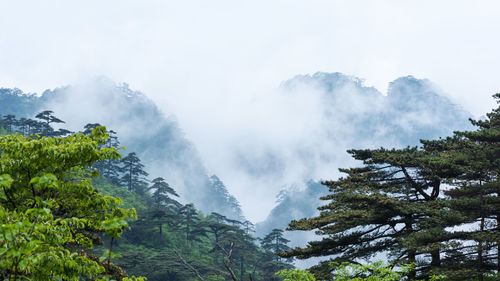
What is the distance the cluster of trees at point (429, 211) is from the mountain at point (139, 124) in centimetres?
12352

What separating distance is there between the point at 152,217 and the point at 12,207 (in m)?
37.5

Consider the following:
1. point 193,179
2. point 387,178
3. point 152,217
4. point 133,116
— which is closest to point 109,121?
point 133,116

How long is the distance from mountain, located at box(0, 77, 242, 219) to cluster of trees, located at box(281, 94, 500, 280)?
123518mm

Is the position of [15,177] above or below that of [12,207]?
above

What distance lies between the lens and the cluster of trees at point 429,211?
1210cm

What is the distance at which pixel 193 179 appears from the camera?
164 metres

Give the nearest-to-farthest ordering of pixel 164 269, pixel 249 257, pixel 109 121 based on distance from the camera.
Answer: pixel 164 269 → pixel 249 257 → pixel 109 121

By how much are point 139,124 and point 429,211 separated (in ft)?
601

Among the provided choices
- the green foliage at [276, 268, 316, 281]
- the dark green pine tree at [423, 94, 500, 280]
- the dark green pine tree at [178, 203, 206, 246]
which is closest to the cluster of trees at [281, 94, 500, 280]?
the dark green pine tree at [423, 94, 500, 280]

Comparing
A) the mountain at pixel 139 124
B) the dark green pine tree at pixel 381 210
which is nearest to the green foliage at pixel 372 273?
the dark green pine tree at pixel 381 210

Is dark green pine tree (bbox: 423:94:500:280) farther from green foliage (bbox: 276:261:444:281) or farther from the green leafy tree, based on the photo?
the green leafy tree

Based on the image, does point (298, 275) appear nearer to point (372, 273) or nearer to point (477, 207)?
point (372, 273)

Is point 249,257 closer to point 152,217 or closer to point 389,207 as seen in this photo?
point 152,217

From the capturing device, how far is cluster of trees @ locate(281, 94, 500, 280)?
12102 millimetres
